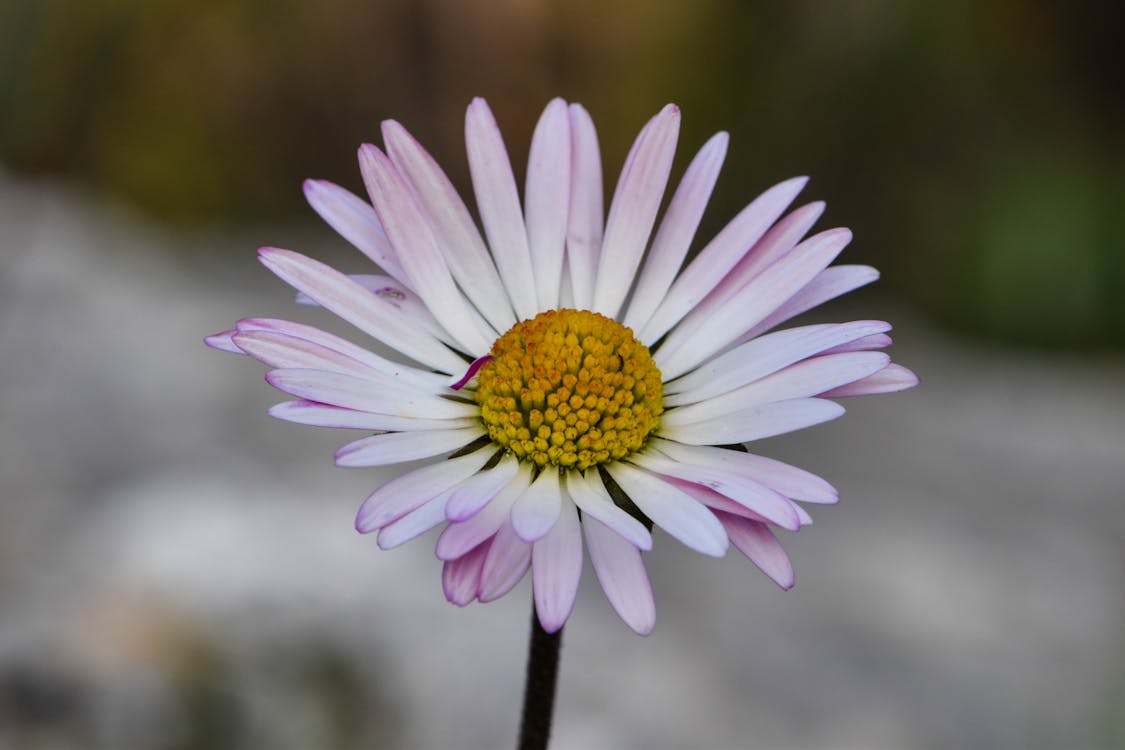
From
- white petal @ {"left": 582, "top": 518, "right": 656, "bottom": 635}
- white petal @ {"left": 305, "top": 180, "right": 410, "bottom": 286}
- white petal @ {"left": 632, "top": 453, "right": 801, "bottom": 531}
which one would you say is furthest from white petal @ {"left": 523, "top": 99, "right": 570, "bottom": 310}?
white petal @ {"left": 582, "top": 518, "right": 656, "bottom": 635}

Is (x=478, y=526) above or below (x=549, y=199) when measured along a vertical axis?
below

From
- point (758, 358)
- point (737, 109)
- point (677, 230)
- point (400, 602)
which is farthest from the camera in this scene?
point (737, 109)

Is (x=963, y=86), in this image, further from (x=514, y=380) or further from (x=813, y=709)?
(x=514, y=380)

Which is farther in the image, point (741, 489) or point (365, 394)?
point (365, 394)

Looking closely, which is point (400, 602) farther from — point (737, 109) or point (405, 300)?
point (737, 109)

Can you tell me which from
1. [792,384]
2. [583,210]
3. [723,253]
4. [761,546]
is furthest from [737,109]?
[761,546]

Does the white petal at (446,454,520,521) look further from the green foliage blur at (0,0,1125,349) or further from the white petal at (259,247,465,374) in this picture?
the green foliage blur at (0,0,1125,349)

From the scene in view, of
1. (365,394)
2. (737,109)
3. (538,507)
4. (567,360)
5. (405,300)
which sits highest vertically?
(737,109)
